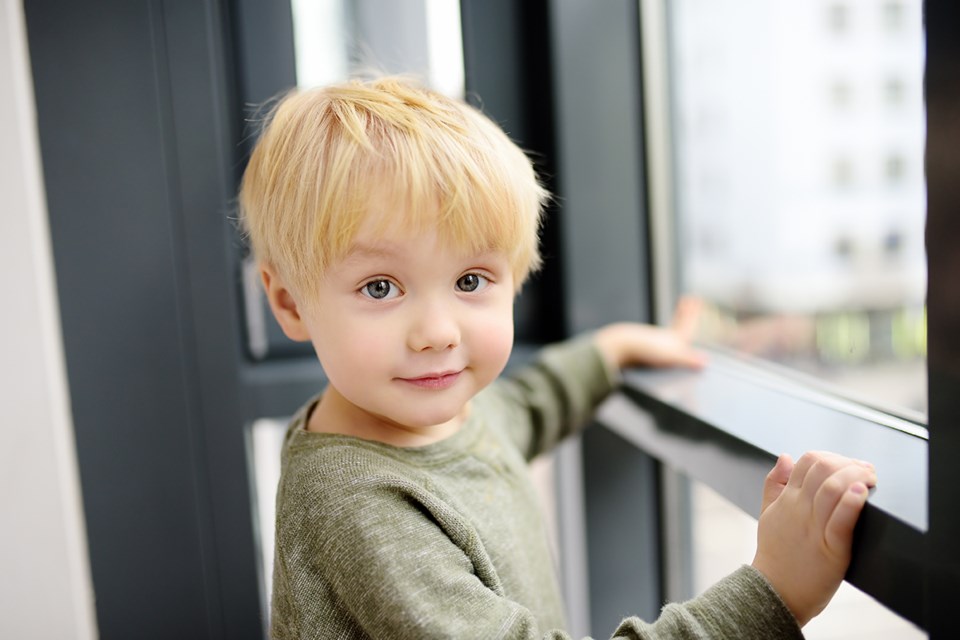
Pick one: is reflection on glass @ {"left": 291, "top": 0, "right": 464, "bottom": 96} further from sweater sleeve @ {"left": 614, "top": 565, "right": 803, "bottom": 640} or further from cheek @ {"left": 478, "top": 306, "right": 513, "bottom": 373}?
sweater sleeve @ {"left": 614, "top": 565, "right": 803, "bottom": 640}

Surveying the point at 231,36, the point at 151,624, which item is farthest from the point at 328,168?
the point at 151,624

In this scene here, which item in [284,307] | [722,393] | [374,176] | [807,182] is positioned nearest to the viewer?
[374,176]

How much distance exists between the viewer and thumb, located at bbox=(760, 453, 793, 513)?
0.62 m

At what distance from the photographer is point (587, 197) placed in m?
1.10

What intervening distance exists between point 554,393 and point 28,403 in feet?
1.95

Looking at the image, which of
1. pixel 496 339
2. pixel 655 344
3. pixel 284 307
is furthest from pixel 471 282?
pixel 655 344

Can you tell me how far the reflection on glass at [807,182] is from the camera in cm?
86

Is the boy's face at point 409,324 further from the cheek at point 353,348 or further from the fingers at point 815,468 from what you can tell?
the fingers at point 815,468

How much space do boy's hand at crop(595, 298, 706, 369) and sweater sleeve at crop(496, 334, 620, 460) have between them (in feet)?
0.09

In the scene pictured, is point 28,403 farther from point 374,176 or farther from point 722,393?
point 722,393

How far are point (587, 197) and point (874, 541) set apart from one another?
66cm

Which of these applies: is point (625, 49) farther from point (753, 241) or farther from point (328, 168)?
point (328, 168)

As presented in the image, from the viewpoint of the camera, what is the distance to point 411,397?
692 millimetres

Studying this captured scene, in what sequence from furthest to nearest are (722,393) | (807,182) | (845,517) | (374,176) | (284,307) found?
(807,182) < (722,393) < (284,307) < (374,176) < (845,517)
